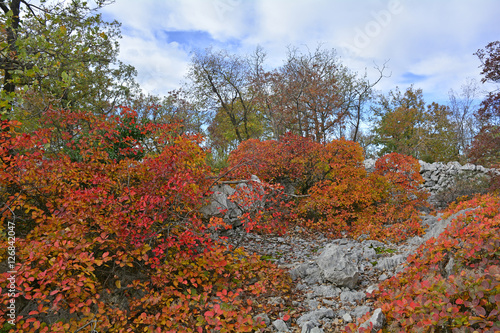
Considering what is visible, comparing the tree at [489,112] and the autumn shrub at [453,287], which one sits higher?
the tree at [489,112]

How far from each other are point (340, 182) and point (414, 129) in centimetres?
1652

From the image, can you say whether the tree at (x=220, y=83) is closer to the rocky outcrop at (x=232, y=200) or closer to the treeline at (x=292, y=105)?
the treeline at (x=292, y=105)

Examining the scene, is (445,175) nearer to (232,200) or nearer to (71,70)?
(232,200)

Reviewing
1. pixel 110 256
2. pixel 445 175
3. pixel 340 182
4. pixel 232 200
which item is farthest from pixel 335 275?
pixel 445 175

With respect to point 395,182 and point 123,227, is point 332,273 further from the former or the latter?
point 395,182

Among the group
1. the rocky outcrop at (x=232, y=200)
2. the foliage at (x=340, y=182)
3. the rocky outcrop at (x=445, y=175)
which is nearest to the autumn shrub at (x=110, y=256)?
the rocky outcrop at (x=232, y=200)

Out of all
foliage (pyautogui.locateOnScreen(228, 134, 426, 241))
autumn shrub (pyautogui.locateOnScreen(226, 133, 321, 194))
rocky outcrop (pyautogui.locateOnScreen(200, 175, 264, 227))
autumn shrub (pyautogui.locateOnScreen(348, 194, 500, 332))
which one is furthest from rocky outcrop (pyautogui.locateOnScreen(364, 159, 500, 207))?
autumn shrub (pyautogui.locateOnScreen(348, 194, 500, 332))

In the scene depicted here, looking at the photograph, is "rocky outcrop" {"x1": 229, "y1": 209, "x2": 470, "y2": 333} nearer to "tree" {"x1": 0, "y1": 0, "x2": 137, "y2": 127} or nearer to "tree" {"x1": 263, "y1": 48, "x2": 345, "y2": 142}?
"tree" {"x1": 0, "y1": 0, "x2": 137, "y2": 127}

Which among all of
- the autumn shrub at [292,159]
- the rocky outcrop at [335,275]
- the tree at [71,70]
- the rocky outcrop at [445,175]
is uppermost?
the tree at [71,70]

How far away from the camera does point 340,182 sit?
10.1m

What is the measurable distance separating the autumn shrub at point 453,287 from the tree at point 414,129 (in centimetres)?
1860

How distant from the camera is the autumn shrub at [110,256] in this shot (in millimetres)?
3332

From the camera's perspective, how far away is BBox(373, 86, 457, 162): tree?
851 inches

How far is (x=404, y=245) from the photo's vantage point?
654 cm
